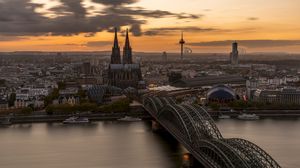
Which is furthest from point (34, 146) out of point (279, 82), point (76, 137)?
point (279, 82)

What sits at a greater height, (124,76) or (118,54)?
(118,54)

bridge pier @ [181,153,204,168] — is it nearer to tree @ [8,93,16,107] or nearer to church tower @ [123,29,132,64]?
tree @ [8,93,16,107]

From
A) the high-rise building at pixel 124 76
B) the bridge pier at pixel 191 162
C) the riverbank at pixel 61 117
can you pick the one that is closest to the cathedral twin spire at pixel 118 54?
the high-rise building at pixel 124 76

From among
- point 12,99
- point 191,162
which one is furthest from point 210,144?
point 12,99

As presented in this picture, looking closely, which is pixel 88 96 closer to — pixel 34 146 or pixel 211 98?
pixel 211 98

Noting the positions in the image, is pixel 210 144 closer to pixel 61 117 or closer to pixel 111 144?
pixel 111 144

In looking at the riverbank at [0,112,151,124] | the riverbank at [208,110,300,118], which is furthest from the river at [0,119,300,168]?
the riverbank at [208,110,300,118]

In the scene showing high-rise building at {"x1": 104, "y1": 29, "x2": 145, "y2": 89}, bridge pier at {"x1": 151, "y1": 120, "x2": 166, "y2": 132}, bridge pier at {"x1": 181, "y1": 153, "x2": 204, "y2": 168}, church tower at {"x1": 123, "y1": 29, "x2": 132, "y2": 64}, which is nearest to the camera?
bridge pier at {"x1": 181, "y1": 153, "x2": 204, "y2": 168}
